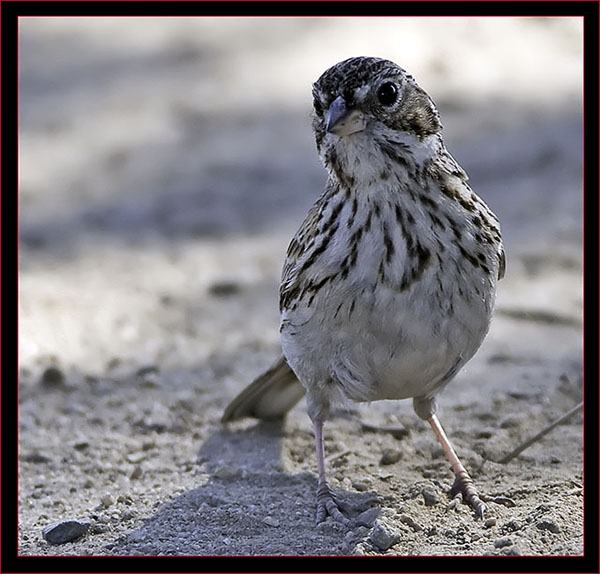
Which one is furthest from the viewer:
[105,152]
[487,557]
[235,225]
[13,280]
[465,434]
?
[105,152]

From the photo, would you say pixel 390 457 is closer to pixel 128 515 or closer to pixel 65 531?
pixel 128 515

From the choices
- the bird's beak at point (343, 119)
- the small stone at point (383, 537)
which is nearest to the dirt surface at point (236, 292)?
the small stone at point (383, 537)

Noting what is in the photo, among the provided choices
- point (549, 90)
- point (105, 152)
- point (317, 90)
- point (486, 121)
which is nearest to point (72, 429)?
point (317, 90)

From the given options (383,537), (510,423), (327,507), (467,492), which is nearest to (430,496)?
(467,492)

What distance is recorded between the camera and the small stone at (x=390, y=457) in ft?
17.8

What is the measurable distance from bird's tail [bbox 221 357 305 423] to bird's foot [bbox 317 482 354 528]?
2.32 ft

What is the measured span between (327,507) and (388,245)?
1171 mm

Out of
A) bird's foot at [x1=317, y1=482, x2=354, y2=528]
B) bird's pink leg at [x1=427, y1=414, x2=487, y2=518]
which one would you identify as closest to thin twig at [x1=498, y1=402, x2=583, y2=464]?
bird's pink leg at [x1=427, y1=414, x2=487, y2=518]

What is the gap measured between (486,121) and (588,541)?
5.65 metres

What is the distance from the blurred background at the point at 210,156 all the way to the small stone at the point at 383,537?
241 centimetres

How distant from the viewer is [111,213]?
340 inches

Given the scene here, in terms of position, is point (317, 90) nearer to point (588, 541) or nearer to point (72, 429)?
point (588, 541)

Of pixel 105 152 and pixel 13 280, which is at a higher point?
pixel 105 152

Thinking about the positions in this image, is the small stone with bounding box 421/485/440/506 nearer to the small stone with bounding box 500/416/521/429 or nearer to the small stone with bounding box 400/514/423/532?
the small stone with bounding box 400/514/423/532
